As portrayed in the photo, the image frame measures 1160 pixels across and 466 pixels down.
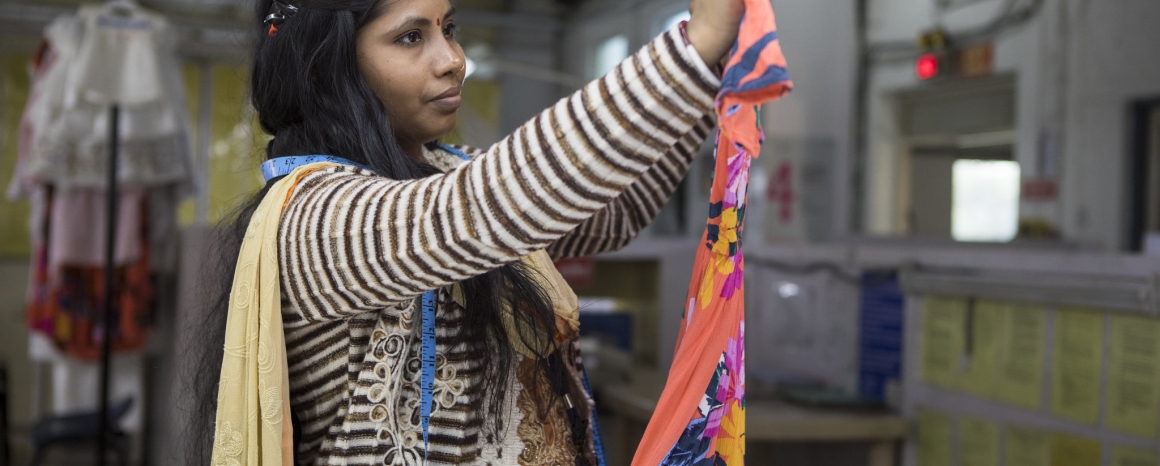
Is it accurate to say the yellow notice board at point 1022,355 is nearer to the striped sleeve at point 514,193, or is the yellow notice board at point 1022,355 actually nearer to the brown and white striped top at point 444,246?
the brown and white striped top at point 444,246

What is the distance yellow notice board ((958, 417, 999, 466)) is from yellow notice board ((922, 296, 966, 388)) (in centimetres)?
9

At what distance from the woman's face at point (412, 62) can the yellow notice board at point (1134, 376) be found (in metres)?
1.36

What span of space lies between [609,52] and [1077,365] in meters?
4.09

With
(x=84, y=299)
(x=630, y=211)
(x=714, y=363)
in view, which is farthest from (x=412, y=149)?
(x=84, y=299)

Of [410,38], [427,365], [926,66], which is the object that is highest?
[926,66]

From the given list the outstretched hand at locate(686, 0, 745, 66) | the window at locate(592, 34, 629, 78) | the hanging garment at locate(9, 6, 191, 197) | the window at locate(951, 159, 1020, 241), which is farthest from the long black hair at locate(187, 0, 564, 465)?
the window at locate(592, 34, 629, 78)

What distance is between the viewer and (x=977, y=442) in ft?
6.73

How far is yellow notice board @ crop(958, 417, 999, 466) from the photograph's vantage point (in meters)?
2.01

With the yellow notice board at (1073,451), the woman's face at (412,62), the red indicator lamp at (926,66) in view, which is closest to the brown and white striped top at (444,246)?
the woman's face at (412,62)

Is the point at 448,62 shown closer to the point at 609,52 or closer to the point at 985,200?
the point at 985,200

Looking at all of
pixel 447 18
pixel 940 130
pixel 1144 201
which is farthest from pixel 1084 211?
pixel 447 18

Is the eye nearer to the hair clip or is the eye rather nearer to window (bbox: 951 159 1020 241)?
the hair clip

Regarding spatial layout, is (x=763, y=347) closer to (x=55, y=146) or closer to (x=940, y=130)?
(x=940, y=130)

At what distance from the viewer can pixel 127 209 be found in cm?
337
